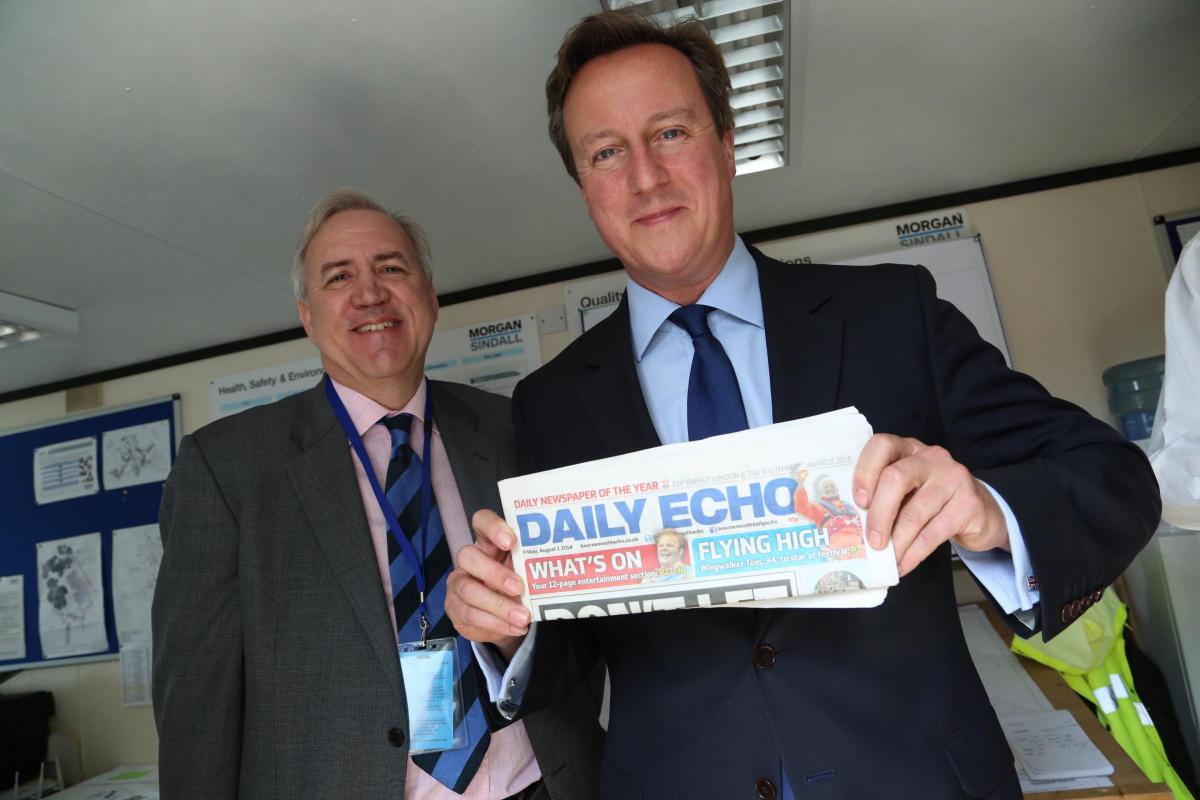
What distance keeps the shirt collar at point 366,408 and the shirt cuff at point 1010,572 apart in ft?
4.39

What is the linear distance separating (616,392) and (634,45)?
2.01 feet

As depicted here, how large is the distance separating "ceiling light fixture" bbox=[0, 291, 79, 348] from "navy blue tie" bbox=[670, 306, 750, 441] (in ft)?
9.62

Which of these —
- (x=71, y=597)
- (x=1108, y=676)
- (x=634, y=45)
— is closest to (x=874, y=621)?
(x=634, y=45)

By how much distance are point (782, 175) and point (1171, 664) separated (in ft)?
7.26

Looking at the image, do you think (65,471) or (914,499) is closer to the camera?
(914,499)

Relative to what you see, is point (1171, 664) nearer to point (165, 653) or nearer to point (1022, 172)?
point (1022, 172)

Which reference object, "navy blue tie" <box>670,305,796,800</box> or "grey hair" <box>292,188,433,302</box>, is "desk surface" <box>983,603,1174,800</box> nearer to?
"navy blue tie" <box>670,305,796,800</box>

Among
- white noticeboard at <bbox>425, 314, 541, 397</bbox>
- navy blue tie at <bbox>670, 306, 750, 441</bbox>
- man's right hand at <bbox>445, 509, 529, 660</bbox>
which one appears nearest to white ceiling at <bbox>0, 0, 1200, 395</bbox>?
white noticeboard at <bbox>425, 314, 541, 397</bbox>

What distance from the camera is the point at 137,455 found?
3.94 metres

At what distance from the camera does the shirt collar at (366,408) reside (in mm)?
1879

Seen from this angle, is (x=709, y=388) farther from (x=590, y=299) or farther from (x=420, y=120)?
(x=590, y=299)

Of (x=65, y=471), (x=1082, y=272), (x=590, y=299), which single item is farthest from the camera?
(x=65, y=471)

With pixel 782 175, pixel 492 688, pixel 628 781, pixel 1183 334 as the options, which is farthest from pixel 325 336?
pixel 1183 334

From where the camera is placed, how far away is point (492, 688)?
1.11m
